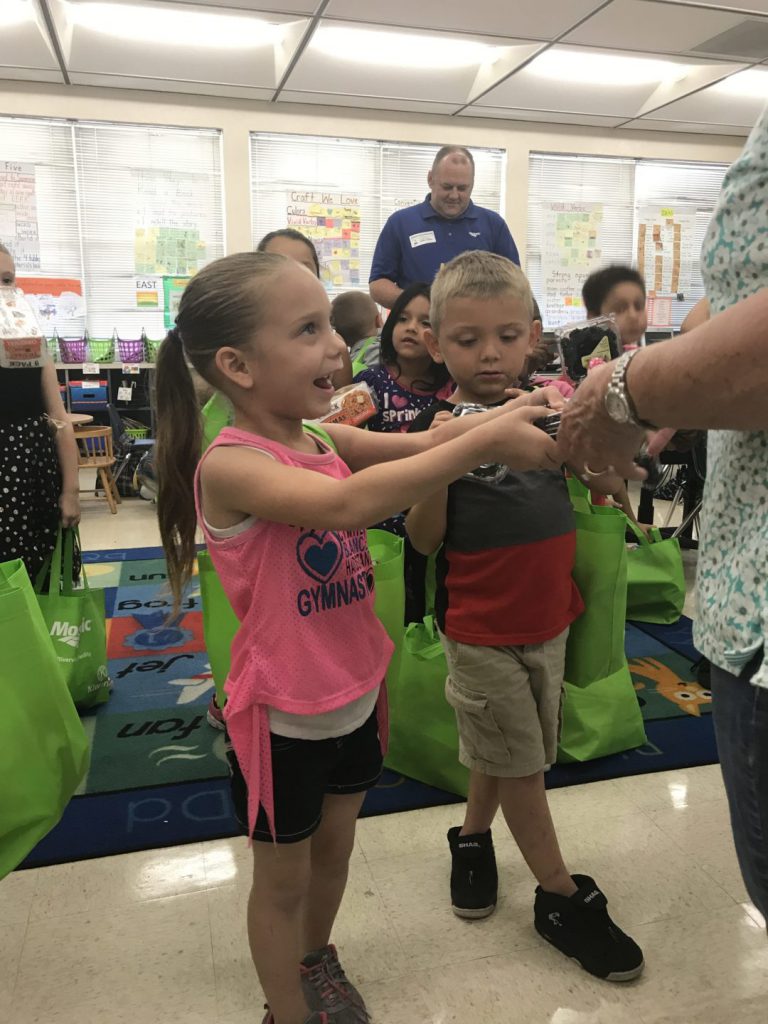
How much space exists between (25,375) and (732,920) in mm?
2120

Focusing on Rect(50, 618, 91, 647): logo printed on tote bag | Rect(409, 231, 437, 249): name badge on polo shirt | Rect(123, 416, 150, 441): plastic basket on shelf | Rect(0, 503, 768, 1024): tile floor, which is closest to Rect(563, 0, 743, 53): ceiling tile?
Rect(409, 231, 437, 249): name badge on polo shirt

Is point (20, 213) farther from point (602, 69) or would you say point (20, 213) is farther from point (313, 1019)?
point (313, 1019)

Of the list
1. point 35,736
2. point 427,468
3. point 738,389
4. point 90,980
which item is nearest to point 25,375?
point 35,736

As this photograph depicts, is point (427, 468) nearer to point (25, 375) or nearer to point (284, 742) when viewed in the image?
point (284, 742)

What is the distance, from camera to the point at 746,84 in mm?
5961

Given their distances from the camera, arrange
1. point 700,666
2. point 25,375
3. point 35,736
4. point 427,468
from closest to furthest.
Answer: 1. point 427,468
2. point 35,736
3. point 25,375
4. point 700,666

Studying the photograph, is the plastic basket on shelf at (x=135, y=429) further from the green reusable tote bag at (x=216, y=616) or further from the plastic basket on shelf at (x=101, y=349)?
the green reusable tote bag at (x=216, y=616)

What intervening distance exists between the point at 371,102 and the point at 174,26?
5.93 feet

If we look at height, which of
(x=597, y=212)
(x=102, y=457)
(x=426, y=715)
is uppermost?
(x=597, y=212)

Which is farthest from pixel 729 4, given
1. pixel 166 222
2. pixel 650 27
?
pixel 166 222

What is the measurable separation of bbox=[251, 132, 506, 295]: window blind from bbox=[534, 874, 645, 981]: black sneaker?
588 centimetres

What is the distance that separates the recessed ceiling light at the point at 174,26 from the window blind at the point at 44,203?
1.41 meters

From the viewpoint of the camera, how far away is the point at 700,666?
2652mm

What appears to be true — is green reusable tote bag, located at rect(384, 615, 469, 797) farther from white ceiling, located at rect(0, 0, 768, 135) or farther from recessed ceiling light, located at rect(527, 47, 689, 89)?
recessed ceiling light, located at rect(527, 47, 689, 89)
